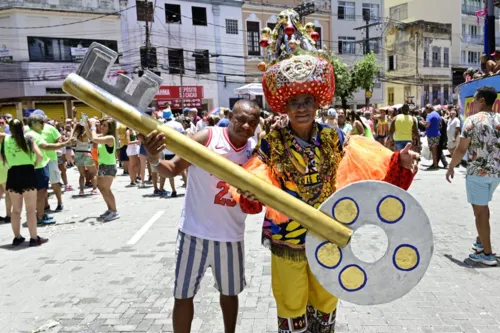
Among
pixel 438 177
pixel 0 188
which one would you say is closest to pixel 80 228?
pixel 0 188

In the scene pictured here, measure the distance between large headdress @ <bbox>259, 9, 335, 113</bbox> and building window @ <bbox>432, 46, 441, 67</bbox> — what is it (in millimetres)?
44572

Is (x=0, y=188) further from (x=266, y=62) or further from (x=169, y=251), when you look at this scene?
(x=266, y=62)

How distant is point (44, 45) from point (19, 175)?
24237 mm

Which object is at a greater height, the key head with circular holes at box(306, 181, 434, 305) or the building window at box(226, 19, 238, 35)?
the building window at box(226, 19, 238, 35)

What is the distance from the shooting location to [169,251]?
5336 mm

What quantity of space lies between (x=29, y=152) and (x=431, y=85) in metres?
42.9

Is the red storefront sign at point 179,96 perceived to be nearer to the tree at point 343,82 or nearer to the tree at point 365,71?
the tree at point 343,82

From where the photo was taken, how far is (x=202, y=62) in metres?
31.1

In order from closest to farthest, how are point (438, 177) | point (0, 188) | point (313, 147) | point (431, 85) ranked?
point (313, 147), point (0, 188), point (438, 177), point (431, 85)

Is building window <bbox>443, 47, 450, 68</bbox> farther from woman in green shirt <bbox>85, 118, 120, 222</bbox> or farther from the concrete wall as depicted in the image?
woman in green shirt <bbox>85, 118, 120, 222</bbox>

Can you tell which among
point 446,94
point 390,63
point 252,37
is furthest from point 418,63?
point 252,37

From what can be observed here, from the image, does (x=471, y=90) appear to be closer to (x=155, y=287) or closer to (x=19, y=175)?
(x=155, y=287)

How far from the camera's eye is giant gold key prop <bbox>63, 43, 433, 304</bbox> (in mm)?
1930

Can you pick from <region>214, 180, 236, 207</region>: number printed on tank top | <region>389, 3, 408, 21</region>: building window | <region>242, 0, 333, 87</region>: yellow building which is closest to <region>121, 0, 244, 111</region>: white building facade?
<region>242, 0, 333, 87</region>: yellow building
